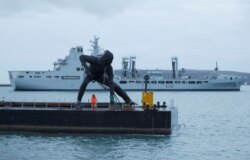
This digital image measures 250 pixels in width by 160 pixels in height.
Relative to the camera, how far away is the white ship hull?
16362cm

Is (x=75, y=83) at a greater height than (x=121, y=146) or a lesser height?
greater

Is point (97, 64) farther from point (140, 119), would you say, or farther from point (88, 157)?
point (88, 157)

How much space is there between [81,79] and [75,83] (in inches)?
87.3

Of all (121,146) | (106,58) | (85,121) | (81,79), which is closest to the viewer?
(121,146)

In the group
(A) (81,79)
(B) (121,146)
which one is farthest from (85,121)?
(A) (81,79)

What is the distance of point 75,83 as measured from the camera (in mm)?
163500

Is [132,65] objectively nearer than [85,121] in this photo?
No

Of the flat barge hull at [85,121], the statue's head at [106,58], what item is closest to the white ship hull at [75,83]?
the flat barge hull at [85,121]

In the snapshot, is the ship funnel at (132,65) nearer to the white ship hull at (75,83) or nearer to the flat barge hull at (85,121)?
the white ship hull at (75,83)

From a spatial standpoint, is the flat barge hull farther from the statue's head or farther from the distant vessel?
the distant vessel

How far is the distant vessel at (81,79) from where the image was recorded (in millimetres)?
162400

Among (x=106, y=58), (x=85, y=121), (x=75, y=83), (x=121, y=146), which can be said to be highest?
(x=75, y=83)

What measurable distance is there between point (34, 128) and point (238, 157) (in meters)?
15.0

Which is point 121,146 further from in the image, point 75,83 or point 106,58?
point 75,83
